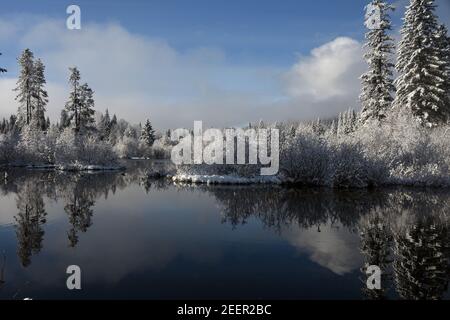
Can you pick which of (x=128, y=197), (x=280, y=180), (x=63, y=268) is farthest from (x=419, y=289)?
(x=280, y=180)

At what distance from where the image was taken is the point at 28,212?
1570cm

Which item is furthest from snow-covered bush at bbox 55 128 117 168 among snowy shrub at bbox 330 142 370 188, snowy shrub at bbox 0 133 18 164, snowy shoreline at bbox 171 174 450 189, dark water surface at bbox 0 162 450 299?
snowy shrub at bbox 330 142 370 188

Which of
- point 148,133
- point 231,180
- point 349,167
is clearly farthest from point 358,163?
point 148,133

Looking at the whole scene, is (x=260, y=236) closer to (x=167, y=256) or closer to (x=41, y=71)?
(x=167, y=256)

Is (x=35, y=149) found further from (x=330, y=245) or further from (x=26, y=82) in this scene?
(x=330, y=245)

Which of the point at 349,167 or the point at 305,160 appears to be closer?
the point at 349,167

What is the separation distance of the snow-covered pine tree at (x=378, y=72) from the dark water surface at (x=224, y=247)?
60.8ft

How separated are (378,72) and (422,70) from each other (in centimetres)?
412

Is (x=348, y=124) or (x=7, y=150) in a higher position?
(x=348, y=124)

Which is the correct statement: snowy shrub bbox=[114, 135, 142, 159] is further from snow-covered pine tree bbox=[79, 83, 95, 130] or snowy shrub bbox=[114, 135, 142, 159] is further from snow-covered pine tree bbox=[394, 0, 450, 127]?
snow-covered pine tree bbox=[394, 0, 450, 127]

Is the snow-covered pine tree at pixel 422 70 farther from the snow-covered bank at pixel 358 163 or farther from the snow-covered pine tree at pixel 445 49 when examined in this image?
the snow-covered bank at pixel 358 163

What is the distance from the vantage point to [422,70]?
3428cm

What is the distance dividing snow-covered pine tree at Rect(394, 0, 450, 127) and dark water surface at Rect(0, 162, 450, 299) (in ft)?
55.9

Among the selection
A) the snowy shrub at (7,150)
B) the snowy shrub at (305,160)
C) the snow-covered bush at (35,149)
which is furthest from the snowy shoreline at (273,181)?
the snowy shrub at (7,150)
